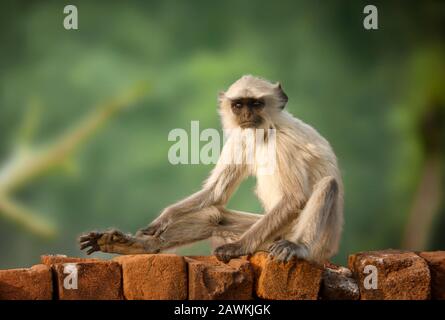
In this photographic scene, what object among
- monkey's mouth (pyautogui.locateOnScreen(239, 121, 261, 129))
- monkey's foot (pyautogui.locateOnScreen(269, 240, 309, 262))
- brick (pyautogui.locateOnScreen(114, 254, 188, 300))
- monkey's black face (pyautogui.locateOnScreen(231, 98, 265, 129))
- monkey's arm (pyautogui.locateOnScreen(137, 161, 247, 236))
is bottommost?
brick (pyautogui.locateOnScreen(114, 254, 188, 300))

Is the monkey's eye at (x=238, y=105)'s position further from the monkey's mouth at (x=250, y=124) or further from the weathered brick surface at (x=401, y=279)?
the weathered brick surface at (x=401, y=279)

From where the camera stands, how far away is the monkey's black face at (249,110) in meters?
7.03

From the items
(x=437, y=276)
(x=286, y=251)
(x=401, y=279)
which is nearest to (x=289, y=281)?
(x=286, y=251)

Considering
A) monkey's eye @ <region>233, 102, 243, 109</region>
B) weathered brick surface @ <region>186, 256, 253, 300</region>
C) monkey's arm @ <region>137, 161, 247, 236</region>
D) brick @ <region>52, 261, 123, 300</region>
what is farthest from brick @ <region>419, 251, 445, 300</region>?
brick @ <region>52, 261, 123, 300</region>

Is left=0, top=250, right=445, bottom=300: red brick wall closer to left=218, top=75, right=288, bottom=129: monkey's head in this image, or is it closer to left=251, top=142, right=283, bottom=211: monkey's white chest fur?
left=251, top=142, right=283, bottom=211: monkey's white chest fur

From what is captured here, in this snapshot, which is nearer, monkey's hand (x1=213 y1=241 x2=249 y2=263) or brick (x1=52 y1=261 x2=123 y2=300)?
brick (x1=52 y1=261 x2=123 y2=300)

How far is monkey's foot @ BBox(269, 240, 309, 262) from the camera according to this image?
20.6 ft

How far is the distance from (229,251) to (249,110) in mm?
1244

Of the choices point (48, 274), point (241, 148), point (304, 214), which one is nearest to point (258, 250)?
point (304, 214)

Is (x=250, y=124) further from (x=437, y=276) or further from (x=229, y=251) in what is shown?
(x=437, y=276)

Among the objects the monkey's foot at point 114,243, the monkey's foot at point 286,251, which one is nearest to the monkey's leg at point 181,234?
the monkey's foot at point 114,243

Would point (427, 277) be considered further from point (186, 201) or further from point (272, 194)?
point (186, 201)

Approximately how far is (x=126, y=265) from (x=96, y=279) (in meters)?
0.25

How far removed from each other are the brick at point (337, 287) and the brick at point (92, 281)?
1.61 m
